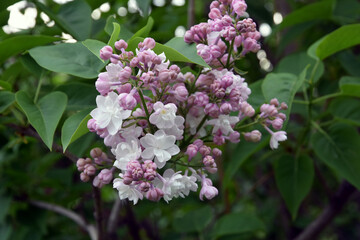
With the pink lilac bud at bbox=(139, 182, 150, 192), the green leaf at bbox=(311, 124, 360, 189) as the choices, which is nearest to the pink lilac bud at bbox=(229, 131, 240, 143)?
Answer: the pink lilac bud at bbox=(139, 182, 150, 192)

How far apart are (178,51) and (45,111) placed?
368mm

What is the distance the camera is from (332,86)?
178 centimetres

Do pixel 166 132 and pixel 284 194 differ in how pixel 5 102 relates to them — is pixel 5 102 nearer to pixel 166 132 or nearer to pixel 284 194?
pixel 166 132

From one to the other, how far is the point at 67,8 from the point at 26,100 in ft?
1.40

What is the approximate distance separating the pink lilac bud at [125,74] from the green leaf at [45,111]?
225 millimetres

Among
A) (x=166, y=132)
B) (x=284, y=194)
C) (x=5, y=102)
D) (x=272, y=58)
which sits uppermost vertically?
(x=166, y=132)

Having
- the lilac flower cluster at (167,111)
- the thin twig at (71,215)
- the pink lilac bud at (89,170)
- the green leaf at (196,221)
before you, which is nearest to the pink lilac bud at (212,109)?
the lilac flower cluster at (167,111)

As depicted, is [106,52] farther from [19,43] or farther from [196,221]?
[196,221]

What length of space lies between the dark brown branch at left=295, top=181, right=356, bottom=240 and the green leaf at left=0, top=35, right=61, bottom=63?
1188 mm

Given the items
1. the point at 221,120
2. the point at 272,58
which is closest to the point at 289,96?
the point at 221,120

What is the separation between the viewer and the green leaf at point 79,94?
3.63ft

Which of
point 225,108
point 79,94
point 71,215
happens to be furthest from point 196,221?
point 225,108

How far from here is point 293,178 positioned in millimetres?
1418

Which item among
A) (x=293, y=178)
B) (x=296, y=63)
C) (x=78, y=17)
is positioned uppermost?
(x=78, y=17)
